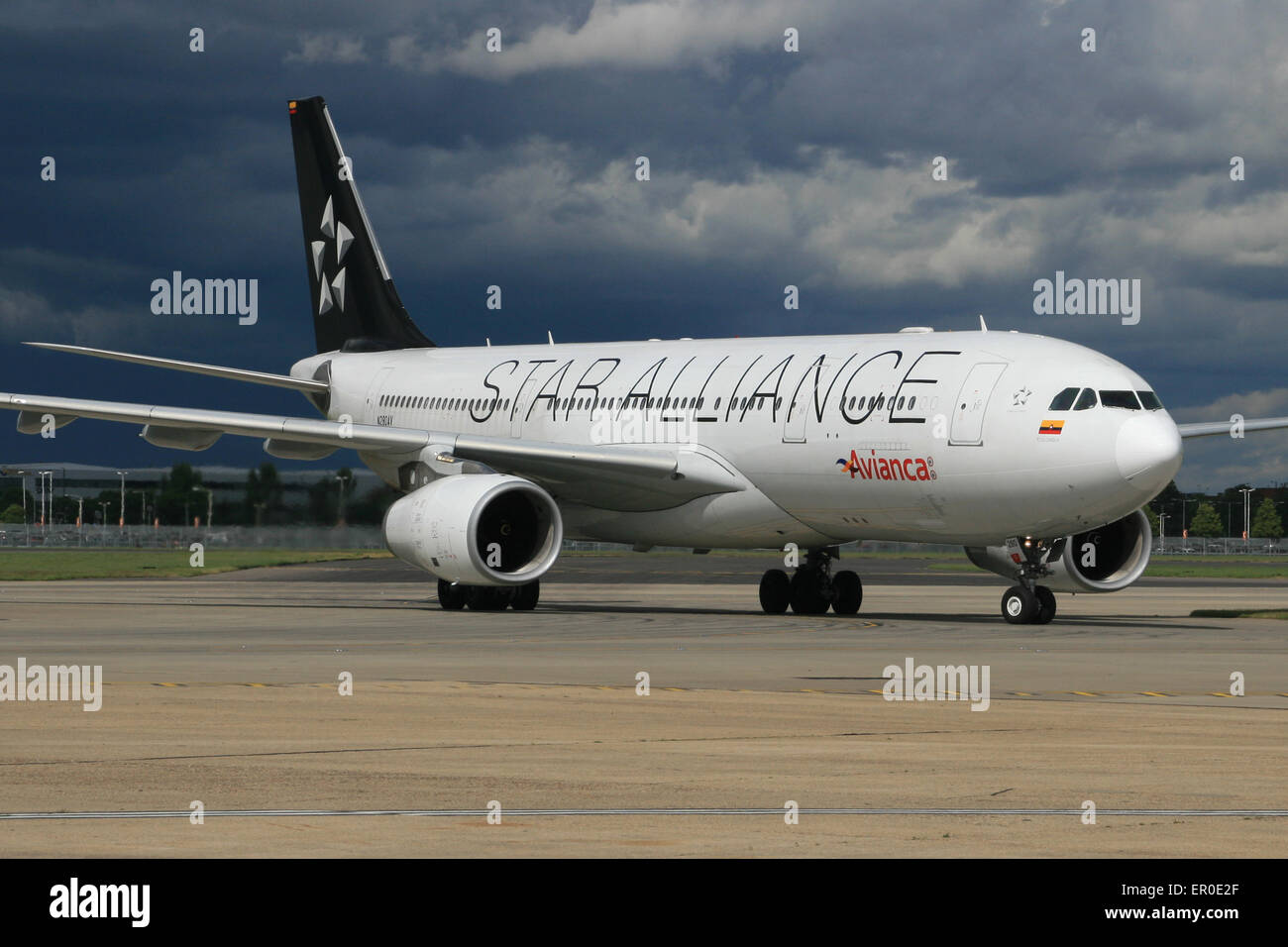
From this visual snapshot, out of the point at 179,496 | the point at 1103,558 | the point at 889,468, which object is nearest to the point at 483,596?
the point at 889,468

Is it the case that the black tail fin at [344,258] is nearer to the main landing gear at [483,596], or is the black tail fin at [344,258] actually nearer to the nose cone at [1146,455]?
the main landing gear at [483,596]

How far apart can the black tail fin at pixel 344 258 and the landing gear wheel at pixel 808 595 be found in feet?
39.3

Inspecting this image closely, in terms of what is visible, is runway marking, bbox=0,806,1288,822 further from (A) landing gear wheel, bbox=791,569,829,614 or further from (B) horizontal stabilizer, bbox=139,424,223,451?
(B) horizontal stabilizer, bbox=139,424,223,451

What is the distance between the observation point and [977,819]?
909cm

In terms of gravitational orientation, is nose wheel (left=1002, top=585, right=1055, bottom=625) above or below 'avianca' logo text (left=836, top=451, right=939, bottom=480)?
below

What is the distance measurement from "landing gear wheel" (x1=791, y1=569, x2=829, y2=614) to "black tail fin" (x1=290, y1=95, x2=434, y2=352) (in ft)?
39.3

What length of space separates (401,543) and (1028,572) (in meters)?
9.40

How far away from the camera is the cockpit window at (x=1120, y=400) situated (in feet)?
83.9

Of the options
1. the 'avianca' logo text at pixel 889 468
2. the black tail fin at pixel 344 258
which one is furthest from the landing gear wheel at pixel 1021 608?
the black tail fin at pixel 344 258

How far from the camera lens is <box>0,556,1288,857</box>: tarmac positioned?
862 centimetres

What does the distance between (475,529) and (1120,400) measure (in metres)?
9.33

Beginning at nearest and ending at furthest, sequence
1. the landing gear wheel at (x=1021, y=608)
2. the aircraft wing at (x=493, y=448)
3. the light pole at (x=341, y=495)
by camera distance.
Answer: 1. the landing gear wheel at (x=1021, y=608)
2. the aircraft wing at (x=493, y=448)
3. the light pole at (x=341, y=495)

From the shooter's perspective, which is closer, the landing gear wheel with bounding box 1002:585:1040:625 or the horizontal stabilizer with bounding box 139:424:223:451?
the landing gear wheel with bounding box 1002:585:1040:625

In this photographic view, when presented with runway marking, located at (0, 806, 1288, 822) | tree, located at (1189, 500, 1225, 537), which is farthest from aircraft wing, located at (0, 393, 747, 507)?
tree, located at (1189, 500, 1225, 537)
